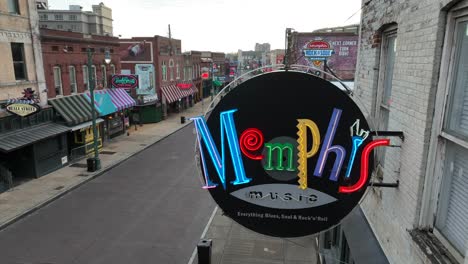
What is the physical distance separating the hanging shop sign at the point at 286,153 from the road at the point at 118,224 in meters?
7.80

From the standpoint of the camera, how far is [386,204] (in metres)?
5.06

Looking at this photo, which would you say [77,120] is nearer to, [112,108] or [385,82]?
[112,108]

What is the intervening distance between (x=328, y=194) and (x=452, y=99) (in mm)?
1691

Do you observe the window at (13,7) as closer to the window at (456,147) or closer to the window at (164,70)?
the window at (456,147)

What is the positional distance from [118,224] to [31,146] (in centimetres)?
799

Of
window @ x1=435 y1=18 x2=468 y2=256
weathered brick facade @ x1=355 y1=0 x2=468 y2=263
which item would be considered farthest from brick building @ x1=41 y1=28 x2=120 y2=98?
window @ x1=435 y1=18 x2=468 y2=256

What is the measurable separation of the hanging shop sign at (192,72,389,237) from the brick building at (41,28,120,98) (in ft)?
62.8

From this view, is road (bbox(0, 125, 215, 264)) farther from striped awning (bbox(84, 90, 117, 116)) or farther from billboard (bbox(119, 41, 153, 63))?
billboard (bbox(119, 41, 153, 63))

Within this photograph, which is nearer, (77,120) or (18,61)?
(18,61)

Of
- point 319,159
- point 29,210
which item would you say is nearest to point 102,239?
point 29,210

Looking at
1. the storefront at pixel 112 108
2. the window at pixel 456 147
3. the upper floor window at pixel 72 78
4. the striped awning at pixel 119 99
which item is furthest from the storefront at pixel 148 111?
the window at pixel 456 147

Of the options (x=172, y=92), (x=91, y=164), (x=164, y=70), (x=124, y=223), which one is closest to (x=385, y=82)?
(x=124, y=223)

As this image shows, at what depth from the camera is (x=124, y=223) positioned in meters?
13.9

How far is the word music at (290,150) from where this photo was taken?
406 centimetres
